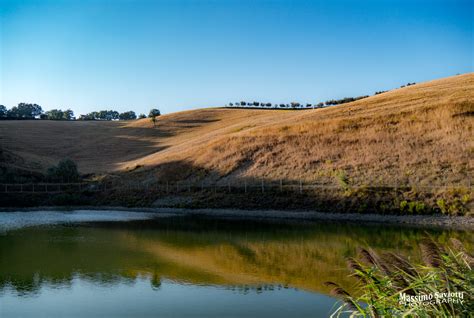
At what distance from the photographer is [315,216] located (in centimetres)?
5400

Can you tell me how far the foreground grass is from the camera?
7.13m

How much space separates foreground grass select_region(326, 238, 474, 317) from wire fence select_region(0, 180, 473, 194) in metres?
47.5

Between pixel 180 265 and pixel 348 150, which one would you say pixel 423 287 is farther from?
pixel 348 150

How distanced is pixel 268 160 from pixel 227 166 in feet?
19.4

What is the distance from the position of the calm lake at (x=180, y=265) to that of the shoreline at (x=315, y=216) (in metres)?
3.10

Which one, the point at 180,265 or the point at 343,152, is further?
the point at 343,152

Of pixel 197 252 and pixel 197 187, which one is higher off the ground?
pixel 197 187

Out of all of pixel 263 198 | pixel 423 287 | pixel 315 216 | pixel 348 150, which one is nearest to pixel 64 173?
pixel 263 198

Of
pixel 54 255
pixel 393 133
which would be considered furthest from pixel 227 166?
pixel 54 255

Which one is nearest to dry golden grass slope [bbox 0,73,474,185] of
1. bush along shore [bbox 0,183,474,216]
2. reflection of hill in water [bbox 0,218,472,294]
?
bush along shore [bbox 0,183,474,216]

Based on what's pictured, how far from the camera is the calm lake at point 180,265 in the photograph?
21312mm

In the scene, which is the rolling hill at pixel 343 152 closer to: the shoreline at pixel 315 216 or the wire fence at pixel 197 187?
the wire fence at pixel 197 187

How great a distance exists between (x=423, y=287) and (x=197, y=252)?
28685 mm

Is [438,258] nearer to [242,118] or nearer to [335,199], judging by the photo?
[335,199]
